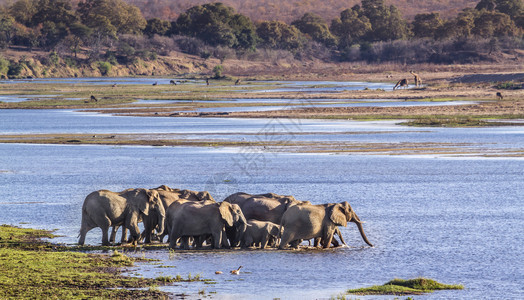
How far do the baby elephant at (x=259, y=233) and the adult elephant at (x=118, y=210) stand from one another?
2147 mm

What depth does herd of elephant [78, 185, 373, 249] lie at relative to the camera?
20000 millimetres

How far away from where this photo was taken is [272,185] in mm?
32500

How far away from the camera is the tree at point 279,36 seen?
17800 cm

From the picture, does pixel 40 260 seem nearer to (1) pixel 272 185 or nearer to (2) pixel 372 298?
(2) pixel 372 298

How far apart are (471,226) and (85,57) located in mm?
143676

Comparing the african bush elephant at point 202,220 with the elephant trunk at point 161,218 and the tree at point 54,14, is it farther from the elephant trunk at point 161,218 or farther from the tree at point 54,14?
the tree at point 54,14

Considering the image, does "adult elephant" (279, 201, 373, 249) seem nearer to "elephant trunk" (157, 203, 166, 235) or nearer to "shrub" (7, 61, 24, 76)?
"elephant trunk" (157, 203, 166, 235)

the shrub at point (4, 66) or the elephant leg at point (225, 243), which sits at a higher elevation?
the elephant leg at point (225, 243)

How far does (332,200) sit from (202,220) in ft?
29.7

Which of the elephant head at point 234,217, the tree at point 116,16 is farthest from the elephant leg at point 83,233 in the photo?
the tree at point 116,16

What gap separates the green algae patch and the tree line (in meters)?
124

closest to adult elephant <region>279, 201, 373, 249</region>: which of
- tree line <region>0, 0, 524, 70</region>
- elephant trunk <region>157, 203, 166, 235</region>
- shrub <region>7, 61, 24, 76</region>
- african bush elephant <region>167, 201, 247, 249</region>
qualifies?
african bush elephant <region>167, 201, 247, 249</region>

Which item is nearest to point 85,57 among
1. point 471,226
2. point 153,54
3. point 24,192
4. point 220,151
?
point 153,54

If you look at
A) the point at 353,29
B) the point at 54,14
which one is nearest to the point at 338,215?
the point at 54,14
